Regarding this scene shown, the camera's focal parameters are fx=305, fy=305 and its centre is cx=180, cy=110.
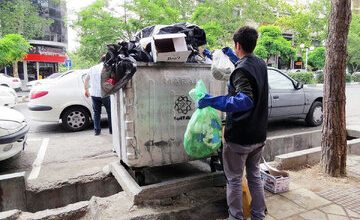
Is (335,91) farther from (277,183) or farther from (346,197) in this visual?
(277,183)

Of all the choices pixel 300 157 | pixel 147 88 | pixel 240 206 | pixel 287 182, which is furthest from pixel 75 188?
pixel 300 157

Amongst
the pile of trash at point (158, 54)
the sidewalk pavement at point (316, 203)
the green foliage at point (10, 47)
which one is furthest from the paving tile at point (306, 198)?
the green foliage at point (10, 47)

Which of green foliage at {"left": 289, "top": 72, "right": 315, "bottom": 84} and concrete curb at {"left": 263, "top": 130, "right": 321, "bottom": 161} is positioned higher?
green foliage at {"left": 289, "top": 72, "right": 315, "bottom": 84}

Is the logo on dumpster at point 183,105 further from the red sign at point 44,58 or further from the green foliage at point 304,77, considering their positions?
the red sign at point 44,58

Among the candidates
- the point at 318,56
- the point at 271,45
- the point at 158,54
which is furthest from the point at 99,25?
the point at 318,56

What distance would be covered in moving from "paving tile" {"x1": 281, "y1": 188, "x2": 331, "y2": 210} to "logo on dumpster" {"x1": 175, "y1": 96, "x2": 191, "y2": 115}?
5.16 ft

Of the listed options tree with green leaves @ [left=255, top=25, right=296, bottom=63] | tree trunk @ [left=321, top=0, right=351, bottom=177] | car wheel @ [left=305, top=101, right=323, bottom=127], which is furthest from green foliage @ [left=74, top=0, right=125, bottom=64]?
tree trunk @ [left=321, top=0, right=351, bottom=177]

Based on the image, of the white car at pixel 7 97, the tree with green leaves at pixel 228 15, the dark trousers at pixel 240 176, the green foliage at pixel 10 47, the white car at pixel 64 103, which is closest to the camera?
the dark trousers at pixel 240 176

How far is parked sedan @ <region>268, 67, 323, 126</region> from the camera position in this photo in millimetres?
7262

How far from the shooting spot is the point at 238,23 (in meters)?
24.4

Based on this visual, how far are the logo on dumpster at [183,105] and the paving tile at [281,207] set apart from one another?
4.64 ft

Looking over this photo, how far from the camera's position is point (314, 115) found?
26.8 feet

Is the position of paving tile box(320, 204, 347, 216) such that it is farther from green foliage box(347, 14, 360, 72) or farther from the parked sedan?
green foliage box(347, 14, 360, 72)

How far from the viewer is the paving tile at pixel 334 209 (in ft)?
10.8
